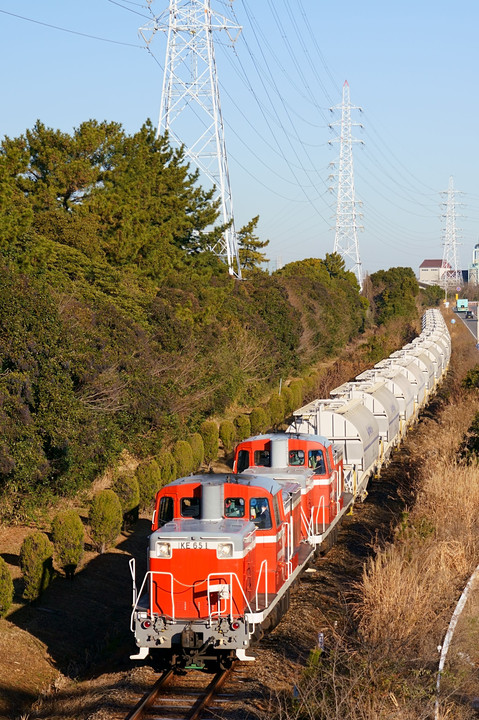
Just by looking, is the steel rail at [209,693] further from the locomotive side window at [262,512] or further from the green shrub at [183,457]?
the green shrub at [183,457]

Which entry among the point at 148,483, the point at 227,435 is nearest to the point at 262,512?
the point at 148,483

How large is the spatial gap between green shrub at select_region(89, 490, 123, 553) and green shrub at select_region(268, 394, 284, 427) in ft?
67.6

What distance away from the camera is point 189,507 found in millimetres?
14555

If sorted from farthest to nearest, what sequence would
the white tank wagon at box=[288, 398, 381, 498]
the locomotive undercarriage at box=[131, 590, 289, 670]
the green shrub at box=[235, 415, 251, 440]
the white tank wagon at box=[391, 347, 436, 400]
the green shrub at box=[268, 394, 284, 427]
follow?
the white tank wagon at box=[391, 347, 436, 400], the green shrub at box=[268, 394, 284, 427], the green shrub at box=[235, 415, 251, 440], the white tank wagon at box=[288, 398, 381, 498], the locomotive undercarriage at box=[131, 590, 289, 670]

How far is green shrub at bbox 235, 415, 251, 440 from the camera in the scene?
38969 millimetres

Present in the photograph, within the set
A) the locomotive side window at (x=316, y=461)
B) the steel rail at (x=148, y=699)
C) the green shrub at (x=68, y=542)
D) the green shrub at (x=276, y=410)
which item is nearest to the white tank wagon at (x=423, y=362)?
the green shrub at (x=276, y=410)

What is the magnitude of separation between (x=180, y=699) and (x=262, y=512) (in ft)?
10.7

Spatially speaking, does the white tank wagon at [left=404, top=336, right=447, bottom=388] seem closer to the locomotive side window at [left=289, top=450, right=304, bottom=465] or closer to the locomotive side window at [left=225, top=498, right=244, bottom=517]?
the locomotive side window at [left=289, top=450, right=304, bottom=465]

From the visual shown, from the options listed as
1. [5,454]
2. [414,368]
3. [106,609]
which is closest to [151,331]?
[414,368]

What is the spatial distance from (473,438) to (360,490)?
4764mm

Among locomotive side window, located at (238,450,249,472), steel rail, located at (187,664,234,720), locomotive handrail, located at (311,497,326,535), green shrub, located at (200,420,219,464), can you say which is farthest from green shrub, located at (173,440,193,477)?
steel rail, located at (187,664,234,720)

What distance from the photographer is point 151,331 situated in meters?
36.8

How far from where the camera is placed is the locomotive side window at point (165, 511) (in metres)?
14.6

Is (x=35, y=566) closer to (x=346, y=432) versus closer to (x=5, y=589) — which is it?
(x=5, y=589)
